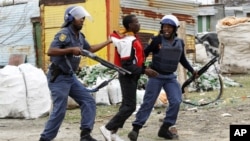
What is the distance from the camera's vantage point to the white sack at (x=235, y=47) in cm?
1667

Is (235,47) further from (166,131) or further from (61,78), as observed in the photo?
(61,78)

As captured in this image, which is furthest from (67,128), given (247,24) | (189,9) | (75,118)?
(247,24)

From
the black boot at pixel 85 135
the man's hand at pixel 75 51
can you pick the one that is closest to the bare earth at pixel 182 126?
the black boot at pixel 85 135

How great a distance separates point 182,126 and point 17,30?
33.0ft

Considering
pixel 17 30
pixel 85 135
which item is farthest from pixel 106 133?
pixel 17 30

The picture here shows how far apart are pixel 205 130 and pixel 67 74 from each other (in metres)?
2.37

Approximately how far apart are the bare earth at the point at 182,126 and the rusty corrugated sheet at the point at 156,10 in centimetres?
501

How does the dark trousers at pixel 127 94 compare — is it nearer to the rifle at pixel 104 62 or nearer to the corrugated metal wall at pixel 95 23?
the rifle at pixel 104 62

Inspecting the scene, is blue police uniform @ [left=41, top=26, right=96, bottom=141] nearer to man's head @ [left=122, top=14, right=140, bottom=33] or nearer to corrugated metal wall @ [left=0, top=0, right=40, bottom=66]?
man's head @ [left=122, top=14, right=140, bottom=33]

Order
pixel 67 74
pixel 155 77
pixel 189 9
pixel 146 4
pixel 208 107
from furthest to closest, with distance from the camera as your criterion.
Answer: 1. pixel 189 9
2. pixel 146 4
3. pixel 208 107
4. pixel 155 77
5. pixel 67 74

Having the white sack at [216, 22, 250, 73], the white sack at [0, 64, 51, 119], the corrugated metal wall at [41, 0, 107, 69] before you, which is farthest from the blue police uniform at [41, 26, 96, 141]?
the white sack at [216, 22, 250, 73]

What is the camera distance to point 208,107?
9.45 metres

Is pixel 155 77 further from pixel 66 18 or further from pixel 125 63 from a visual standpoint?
pixel 66 18

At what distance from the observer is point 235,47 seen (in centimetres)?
1683
